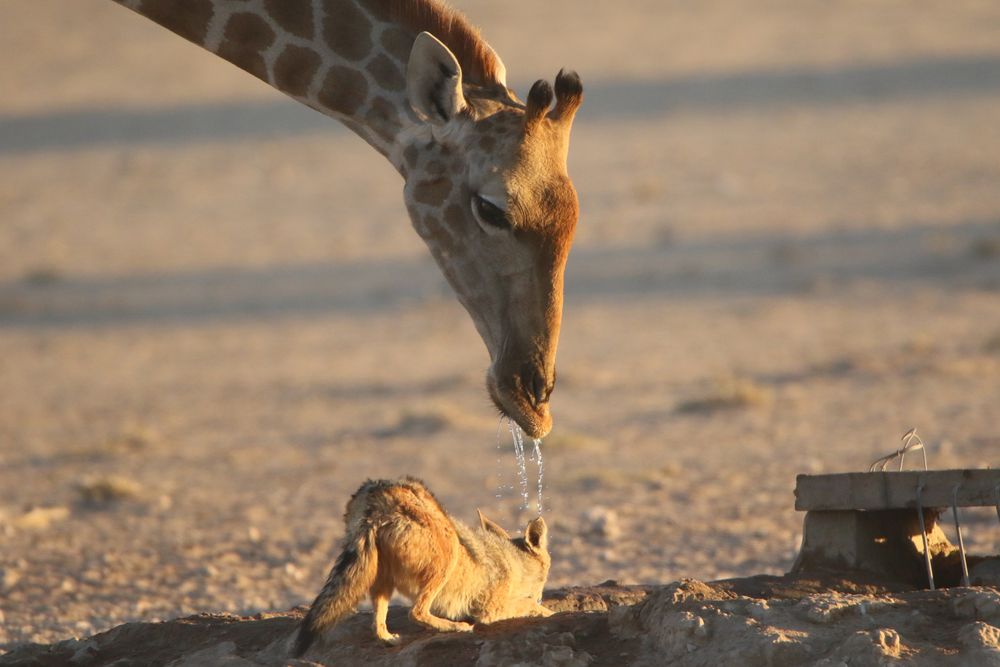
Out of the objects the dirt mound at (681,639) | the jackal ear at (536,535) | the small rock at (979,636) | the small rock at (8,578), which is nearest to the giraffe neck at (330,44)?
the jackal ear at (536,535)

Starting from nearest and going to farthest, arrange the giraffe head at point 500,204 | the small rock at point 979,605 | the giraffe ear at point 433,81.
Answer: the small rock at point 979,605
the giraffe head at point 500,204
the giraffe ear at point 433,81

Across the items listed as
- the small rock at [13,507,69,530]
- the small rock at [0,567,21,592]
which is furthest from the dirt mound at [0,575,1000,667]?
the small rock at [13,507,69,530]

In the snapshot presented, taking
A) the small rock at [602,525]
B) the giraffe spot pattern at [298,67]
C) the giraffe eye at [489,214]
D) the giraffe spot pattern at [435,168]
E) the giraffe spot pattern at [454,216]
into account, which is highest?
the giraffe spot pattern at [298,67]

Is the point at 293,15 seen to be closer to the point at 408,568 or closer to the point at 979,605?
the point at 408,568

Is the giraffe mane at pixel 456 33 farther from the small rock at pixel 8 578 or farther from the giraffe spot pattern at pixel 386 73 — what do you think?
the small rock at pixel 8 578

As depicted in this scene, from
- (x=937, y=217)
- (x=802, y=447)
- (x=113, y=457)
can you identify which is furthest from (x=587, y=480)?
(x=937, y=217)

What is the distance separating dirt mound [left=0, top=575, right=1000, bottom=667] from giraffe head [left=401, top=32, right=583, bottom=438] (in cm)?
101

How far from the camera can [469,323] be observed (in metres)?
19.9

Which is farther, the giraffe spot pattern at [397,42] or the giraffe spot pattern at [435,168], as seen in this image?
the giraffe spot pattern at [397,42]

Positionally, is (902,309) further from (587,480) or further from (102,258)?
(102,258)

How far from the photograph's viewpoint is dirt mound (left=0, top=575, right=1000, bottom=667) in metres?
4.56

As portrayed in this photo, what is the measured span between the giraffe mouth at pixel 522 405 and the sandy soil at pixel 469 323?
264 centimetres

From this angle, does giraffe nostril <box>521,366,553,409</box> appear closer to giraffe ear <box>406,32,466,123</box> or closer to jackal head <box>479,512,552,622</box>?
jackal head <box>479,512,552,622</box>

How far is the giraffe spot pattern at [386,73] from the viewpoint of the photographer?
6484 mm
